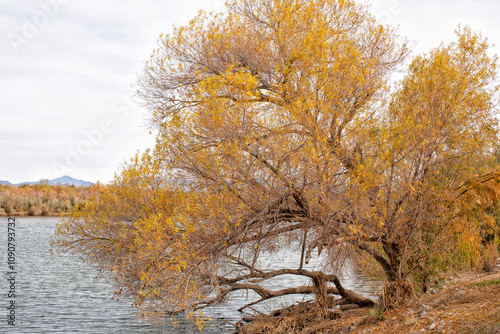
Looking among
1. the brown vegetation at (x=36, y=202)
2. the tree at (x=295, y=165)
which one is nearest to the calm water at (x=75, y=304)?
the tree at (x=295, y=165)

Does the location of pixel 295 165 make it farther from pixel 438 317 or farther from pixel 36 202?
pixel 36 202

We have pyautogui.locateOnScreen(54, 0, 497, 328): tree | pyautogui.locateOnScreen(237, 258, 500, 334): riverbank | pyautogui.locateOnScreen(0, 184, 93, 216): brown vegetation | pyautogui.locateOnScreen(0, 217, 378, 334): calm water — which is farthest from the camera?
pyautogui.locateOnScreen(0, 184, 93, 216): brown vegetation

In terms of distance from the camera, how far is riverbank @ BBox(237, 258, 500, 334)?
7.51 metres

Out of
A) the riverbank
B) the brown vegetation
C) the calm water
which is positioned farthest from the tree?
the brown vegetation

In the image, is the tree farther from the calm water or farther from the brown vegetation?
the brown vegetation

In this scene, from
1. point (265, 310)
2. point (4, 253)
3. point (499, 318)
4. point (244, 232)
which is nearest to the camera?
point (499, 318)

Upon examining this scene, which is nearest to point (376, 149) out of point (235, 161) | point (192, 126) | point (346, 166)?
point (346, 166)

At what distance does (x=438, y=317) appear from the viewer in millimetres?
8281

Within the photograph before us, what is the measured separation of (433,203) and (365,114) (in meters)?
2.61

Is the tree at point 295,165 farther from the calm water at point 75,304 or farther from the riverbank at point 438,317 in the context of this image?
the calm water at point 75,304

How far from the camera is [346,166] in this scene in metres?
9.40

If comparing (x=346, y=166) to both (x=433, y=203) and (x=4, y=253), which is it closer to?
(x=433, y=203)

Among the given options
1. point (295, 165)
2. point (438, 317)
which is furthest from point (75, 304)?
point (438, 317)

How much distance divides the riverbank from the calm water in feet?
6.15
